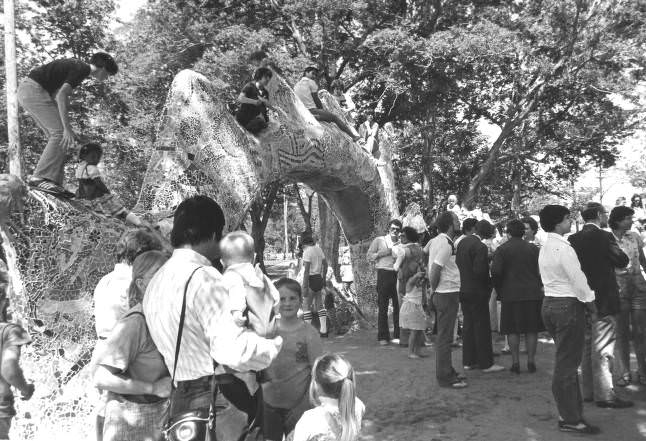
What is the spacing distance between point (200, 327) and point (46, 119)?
4175 mm

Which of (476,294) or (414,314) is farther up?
(476,294)

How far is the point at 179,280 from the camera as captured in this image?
2383mm

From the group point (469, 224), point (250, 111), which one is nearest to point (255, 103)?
point (250, 111)

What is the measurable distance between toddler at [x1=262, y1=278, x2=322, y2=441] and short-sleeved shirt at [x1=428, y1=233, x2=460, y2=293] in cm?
292

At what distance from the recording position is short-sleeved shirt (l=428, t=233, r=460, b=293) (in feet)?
20.9

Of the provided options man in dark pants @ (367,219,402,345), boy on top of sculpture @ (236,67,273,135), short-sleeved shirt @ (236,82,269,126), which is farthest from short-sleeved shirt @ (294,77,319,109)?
man in dark pants @ (367,219,402,345)

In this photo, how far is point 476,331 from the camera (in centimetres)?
714

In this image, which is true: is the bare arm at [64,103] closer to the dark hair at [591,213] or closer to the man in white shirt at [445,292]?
the man in white shirt at [445,292]

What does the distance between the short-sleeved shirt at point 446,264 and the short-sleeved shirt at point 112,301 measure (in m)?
3.49

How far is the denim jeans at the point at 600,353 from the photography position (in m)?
5.42

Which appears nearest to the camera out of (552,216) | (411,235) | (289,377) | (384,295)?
(289,377)

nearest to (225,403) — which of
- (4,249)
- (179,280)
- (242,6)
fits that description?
(179,280)

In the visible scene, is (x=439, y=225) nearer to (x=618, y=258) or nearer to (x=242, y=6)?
(x=618, y=258)

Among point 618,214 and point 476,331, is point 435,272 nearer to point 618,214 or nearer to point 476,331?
point 476,331
